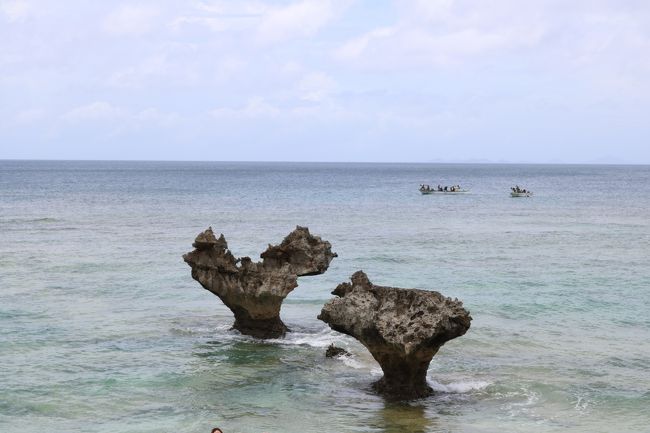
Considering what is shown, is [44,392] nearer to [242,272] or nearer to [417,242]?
[242,272]

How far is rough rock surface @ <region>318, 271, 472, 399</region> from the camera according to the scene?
19984 mm

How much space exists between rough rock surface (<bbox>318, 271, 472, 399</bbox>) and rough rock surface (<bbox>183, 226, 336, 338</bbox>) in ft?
16.7

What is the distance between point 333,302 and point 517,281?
19.0 meters

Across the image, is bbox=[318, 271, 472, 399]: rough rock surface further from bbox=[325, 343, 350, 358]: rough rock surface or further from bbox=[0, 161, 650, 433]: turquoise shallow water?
bbox=[325, 343, 350, 358]: rough rock surface

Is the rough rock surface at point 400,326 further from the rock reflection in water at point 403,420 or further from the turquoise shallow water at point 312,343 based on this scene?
the turquoise shallow water at point 312,343

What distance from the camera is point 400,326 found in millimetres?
20281

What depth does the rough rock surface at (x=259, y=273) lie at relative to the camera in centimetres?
2661

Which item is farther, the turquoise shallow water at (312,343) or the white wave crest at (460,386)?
the white wave crest at (460,386)

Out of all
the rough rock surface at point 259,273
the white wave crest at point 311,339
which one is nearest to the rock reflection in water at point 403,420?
the white wave crest at point 311,339

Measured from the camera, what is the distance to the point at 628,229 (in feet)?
210

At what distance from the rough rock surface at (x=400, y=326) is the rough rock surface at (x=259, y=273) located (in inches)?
200

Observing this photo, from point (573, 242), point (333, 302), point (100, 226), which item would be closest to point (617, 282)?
point (573, 242)

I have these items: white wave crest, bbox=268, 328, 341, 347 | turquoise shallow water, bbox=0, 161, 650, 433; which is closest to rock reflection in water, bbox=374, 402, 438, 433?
turquoise shallow water, bbox=0, 161, 650, 433

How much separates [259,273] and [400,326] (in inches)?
297
